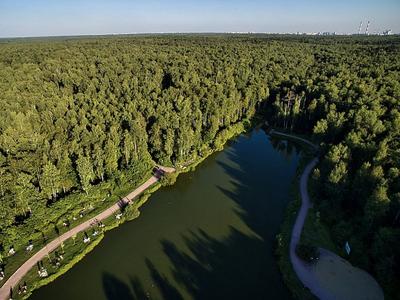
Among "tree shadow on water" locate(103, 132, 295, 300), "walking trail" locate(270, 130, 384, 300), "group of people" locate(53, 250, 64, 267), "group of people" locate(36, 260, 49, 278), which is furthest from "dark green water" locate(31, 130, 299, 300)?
"walking trail" locate(270, 130, 384, 300)

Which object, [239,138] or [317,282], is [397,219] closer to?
[317,282]

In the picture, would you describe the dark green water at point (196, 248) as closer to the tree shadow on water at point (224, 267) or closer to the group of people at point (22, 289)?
the tree shadow on water at point (224, 267)

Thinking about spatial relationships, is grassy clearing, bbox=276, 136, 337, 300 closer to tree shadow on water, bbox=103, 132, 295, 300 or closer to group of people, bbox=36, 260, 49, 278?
tree shadow on water, bbox=103, 132, 295, 300

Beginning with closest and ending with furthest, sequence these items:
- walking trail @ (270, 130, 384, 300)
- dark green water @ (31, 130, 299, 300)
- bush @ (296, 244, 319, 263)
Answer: walking trail @ (270, 130, 384, 300), dark green water @ (31, 130, 299, 300), bush @ (296, 244, 319, 263)

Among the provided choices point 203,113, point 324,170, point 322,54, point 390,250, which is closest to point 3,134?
point 203,113

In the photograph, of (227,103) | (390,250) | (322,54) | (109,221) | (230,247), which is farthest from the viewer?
(322,54)

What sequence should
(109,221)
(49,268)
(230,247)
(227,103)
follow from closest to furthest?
(49,268) < (230,247) < (109,221) < (227,103)

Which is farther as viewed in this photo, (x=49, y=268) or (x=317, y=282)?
(x=49, y=268)
